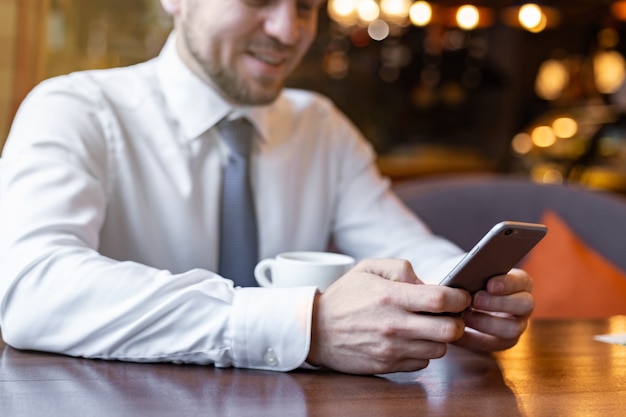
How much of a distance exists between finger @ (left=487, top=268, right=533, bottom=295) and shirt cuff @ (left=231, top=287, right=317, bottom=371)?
23 centimetres

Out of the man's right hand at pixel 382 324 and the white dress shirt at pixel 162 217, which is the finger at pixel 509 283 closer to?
the man's right hand at pixel 382 324

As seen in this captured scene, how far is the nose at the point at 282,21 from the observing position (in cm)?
152

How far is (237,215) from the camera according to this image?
5.25ft

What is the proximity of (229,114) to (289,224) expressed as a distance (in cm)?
26

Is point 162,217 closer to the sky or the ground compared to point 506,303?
closer to the ground

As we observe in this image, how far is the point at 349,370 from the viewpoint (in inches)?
40.1

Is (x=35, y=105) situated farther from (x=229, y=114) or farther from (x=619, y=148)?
(x=619, y=148)

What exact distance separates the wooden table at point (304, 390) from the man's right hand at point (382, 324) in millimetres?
23

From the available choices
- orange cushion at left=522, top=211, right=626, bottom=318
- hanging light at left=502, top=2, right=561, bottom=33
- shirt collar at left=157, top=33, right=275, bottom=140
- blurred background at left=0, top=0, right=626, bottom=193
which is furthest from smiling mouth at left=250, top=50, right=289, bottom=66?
hanging light at left=502, top=2, right=561, bottom=33

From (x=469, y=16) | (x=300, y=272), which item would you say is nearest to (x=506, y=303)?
(x=300, y=272)

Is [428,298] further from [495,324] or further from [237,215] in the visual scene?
[237,215]

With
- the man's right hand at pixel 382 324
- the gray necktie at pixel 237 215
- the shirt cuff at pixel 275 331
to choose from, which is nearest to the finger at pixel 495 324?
the man's right hand at pixel 382 324

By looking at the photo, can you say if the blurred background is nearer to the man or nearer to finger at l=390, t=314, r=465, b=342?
the man

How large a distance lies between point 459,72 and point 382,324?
248 inches
